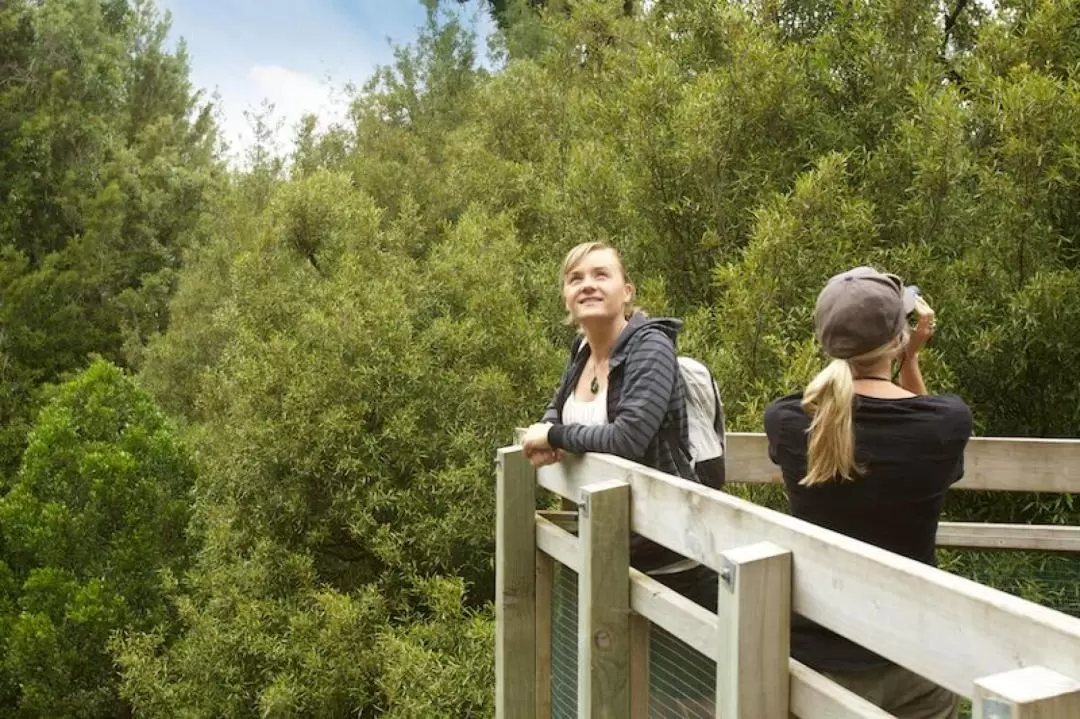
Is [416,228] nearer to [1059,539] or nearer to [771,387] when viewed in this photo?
[771,387]

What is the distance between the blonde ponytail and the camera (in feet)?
6.69

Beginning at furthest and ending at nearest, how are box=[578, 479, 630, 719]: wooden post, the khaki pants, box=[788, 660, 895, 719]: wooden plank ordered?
box=[578, 479, 630, 719]: wooden post < the khaki pants < box=[788, 660, 895, 719]: wooden plank

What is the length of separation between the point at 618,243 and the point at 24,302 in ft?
54.7

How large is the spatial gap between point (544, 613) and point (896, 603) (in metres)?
1.78

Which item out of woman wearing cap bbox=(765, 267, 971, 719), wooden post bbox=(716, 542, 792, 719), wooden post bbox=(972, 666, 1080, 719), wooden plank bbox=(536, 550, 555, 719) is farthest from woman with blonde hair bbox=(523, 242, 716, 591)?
wooden post bbox=(972, 666, 1080, 719)

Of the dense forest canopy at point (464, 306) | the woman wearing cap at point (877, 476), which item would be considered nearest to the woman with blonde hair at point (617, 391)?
the woman wearing cap at point (877, 476)

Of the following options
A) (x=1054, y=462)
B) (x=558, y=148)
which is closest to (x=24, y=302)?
(x=558, y=148)

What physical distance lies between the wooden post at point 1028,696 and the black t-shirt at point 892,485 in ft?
Answer: 2.93

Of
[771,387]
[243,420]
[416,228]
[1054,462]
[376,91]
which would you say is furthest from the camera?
[376,91]

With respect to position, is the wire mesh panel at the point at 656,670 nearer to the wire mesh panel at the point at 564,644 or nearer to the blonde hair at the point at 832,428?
the wire mesh panel at the point at 564,644

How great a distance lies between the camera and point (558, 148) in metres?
11.2

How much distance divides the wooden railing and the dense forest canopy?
264 centimetres

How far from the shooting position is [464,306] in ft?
35.5

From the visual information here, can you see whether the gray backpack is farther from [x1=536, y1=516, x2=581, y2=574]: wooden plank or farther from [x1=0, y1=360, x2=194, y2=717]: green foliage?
[x1=0, y1=360, x2=194, y2=717]: green foliage
